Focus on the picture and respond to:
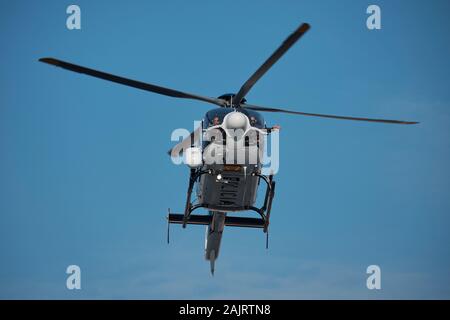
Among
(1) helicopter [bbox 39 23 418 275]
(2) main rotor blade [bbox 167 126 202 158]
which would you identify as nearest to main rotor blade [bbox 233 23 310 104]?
(1) helicopter [bbox 39 23 418 275]

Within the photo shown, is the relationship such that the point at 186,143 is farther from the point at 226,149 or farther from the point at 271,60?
the point at 271,60

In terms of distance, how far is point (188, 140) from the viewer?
34.8 metres

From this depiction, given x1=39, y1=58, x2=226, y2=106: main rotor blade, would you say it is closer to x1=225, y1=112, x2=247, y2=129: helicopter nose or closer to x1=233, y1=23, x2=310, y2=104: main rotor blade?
x1=233, y1=23, x2=310, y2=104: main rotor blade

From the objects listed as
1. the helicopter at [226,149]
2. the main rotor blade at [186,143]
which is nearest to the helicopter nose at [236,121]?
the helicopter at [226,149]

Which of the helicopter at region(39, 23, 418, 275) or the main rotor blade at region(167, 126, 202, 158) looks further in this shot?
the main rotor blade at region(167, 126, 202, 158)

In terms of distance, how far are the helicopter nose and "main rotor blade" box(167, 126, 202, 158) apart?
8.40 ft

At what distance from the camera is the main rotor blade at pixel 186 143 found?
34.0 metres

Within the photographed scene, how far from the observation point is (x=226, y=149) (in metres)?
31.3

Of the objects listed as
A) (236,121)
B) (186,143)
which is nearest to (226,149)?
(236,121)

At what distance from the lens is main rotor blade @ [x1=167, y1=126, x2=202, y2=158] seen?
34031 mm

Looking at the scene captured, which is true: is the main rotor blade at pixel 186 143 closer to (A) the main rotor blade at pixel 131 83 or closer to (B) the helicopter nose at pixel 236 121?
(A) the main rotor blade at pixel 131 83

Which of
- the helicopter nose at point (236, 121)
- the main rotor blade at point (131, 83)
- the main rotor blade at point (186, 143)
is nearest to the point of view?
the main rotor blade at point (131, 83)

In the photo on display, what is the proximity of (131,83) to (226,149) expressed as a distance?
4.32 metres
